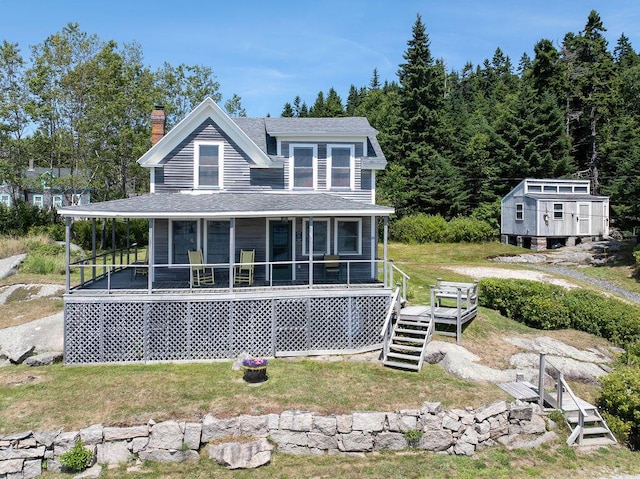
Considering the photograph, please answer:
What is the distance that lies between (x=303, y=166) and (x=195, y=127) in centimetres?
457

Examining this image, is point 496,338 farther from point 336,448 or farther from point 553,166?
point 553,166

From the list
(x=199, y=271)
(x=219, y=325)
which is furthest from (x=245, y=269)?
(x=219, y=325)

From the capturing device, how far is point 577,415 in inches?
453

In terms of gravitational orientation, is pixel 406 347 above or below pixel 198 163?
below

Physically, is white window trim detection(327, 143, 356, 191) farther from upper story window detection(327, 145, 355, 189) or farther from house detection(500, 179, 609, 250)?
house detection(500, 179, 609, 250)

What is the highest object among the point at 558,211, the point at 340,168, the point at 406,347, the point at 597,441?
the point at 340,168

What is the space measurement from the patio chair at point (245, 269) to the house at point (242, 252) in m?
0.06

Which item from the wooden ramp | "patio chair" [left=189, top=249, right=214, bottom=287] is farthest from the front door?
the wooden ramp

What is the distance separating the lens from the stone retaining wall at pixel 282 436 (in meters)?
9.59

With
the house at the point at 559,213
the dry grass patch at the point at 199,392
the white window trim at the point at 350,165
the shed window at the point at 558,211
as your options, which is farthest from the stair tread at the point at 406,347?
the shed window at the point at 558,211

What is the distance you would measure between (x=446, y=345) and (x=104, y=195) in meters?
33.9

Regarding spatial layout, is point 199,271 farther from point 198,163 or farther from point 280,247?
point 198,163

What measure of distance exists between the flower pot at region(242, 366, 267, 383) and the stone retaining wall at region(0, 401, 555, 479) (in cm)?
186

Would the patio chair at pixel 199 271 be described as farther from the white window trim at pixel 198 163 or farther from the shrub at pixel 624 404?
the shrub at pixel 624 404
